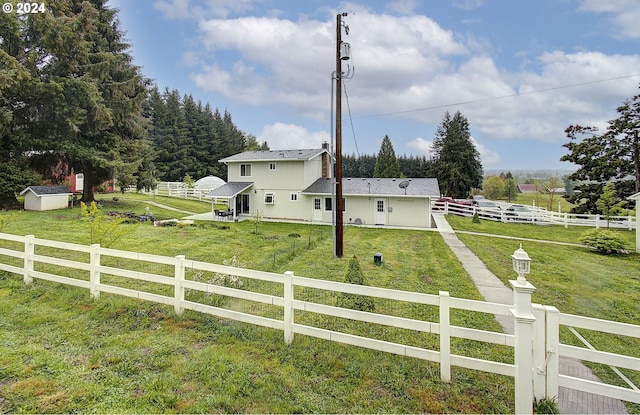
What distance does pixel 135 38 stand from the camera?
2478 cm

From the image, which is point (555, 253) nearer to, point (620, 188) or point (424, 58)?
point (424, 58)

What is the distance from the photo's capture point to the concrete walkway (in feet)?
10.7

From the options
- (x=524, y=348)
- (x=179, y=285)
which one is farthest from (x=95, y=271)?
(x=524, y=348)

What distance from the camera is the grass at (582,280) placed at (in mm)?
5230

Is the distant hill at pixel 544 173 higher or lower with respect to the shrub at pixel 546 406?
higher

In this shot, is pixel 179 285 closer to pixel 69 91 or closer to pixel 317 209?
pixel 317 209

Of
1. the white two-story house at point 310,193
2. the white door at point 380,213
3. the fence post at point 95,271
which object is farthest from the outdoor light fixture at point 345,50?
the white door at point 380,213

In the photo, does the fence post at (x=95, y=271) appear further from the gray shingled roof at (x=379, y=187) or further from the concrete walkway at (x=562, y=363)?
the gray shingled roof at (x=379, y=187)

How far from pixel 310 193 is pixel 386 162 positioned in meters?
35.9

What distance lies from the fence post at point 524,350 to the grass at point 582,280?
136 centimetres

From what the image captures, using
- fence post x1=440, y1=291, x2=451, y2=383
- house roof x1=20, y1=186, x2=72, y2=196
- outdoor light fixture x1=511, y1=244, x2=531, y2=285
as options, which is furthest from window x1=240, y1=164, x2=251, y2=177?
outdoor light fixture x1=511, y1=244, x2=531, y2=285

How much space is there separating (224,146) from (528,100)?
155ft

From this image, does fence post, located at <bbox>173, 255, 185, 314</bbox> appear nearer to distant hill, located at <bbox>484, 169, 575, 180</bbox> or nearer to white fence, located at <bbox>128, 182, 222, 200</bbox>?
white fence, located at <bbox>128, 182, 222, 200</bbox>

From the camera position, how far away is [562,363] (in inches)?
174
